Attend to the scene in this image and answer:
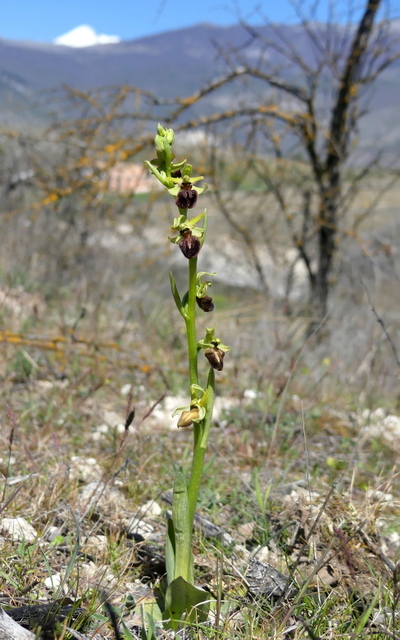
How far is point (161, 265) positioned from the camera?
935cm

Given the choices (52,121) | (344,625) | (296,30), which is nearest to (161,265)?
(52,121)

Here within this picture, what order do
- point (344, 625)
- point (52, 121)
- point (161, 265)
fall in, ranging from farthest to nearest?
point (161, 265) < point (52, 121) < point (344, 625)

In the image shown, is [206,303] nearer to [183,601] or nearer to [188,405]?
[188,405]

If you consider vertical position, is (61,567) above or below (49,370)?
below

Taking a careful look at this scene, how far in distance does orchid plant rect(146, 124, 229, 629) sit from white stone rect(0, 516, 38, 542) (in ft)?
1.57

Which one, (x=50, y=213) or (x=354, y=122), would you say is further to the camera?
(x=50, y=213)

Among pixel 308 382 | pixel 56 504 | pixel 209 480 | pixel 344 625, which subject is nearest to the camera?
pixel 344 625

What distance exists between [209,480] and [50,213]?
20.4 feet

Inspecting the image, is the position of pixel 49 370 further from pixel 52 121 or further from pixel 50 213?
pixel 50 213

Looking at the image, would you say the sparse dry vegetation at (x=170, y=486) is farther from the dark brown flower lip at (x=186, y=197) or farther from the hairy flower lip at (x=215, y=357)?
the dark brown flower lip at (x=186, y=197)

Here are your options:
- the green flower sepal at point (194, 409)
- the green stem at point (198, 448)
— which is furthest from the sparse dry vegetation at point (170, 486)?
the green flower sepal at point (194, 409)

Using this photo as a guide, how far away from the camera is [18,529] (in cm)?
163

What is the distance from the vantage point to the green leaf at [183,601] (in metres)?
1.35

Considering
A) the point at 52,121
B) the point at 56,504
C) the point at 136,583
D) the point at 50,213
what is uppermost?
the point at 52,121
